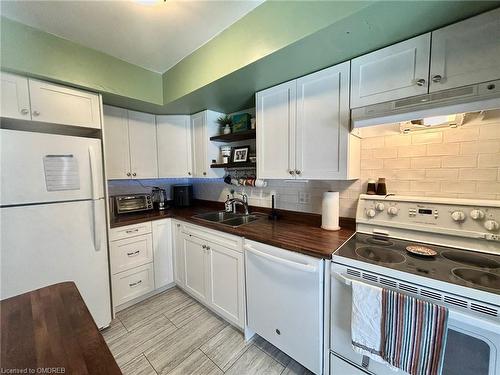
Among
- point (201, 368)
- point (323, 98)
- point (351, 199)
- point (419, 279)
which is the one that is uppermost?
point (323, 98)

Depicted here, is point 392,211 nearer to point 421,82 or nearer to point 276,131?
point 421,82

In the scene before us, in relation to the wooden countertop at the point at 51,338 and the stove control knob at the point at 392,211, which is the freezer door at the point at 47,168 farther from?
the stove control knob at the point at 392,211

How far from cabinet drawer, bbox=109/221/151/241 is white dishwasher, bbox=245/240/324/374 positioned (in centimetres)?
127

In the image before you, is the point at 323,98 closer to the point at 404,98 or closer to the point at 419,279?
the point at 404,98

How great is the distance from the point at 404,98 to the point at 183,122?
7.67 feet

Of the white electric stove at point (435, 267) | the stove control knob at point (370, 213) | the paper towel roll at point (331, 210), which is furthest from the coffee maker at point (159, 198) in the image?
the stove control knob at point (370, 213)

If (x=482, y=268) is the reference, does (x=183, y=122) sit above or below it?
above

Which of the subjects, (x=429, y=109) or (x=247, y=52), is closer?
(x=429, y=109)

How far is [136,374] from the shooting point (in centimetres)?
143

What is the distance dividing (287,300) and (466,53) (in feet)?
5.67

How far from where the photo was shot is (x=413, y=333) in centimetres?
90

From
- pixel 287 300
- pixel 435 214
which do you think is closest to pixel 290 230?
pixel 287 300

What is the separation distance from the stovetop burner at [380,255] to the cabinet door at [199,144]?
6.23ft

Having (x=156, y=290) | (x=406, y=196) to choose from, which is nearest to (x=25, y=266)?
(x=156, y=290)
